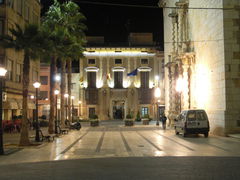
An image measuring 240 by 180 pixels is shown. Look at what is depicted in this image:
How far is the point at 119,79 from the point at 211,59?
115 ft

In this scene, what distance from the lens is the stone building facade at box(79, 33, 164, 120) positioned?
2309 inches

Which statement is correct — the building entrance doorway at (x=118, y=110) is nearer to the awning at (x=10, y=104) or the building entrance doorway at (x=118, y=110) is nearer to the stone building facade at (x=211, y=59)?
the stone building facade at (x=211, y=59)

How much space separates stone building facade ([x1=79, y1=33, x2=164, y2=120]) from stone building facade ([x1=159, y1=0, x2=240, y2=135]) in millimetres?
23617

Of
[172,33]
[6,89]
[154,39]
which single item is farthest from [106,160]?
[154,39]

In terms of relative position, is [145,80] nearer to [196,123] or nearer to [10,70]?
[10,70]

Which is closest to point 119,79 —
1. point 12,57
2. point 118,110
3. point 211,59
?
point 118,110

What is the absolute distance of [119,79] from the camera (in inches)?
2335

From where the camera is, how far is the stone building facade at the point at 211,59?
22.2 m

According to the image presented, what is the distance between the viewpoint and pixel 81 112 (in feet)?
193

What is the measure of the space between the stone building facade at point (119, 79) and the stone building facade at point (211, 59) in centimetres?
→ 2362

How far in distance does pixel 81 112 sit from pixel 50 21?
106ft

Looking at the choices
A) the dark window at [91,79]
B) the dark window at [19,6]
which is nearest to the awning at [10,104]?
the dark window at [19,6]

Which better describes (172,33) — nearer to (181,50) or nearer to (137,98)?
(181,50)

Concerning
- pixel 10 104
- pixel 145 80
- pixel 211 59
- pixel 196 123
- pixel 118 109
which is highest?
pixel 145 80
